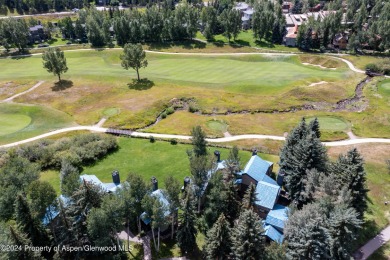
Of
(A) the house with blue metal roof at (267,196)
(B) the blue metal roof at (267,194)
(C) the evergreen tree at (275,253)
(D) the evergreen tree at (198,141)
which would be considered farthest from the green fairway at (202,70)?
(C) the evergreen tree at (275,253)

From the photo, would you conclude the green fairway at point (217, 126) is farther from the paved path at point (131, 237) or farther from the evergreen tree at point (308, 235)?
the evergreen tree at point (308, 235)

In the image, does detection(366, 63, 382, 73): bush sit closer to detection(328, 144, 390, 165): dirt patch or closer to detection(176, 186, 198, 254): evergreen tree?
detection(328, 144, 390, 165): dirt patch

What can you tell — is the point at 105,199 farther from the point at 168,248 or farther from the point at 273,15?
the point at 273,15

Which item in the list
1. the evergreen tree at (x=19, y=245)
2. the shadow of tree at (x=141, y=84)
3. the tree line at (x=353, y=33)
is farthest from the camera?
the tree line at (x=353, y=33)

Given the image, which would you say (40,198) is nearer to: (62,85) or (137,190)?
(137,190)

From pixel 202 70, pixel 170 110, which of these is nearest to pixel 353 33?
pixel 202 70

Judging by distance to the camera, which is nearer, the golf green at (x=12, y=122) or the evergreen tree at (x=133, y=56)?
the golf green at (x=12, y=122)
